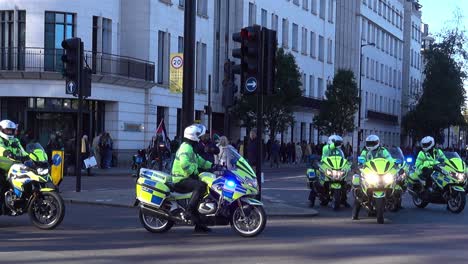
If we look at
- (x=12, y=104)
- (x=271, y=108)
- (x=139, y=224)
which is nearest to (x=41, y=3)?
(x=12, y=104)

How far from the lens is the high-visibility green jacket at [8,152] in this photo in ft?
38.1

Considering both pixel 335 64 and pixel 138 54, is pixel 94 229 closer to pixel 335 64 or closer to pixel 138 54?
pixel 138 54

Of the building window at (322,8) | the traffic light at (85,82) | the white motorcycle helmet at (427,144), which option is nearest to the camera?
the white motorcycle helmet at (427,144)

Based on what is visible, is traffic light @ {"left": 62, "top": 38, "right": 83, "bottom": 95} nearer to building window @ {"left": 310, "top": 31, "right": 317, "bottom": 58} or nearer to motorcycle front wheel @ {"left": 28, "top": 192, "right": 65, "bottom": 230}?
motorcycle front wheel @ {"left": 28, "top": 192, "right": 65, "bottom": 230}

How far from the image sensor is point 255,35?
14.8 meters

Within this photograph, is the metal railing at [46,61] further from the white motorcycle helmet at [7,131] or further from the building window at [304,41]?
the building window at [304,41]

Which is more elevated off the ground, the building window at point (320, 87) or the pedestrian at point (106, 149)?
the building window at point (320, 87)

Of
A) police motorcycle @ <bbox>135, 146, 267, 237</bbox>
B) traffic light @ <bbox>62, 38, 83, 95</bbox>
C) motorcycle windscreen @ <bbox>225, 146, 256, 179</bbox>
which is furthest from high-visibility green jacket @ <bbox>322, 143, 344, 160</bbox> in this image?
traffic light @ <bbox>62, 38, 83, 95</bbox>

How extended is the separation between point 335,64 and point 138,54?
113 feet

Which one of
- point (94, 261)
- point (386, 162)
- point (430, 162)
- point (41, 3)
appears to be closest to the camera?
point (94, 261)

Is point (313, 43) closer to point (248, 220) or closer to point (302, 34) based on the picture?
point (302, 34)

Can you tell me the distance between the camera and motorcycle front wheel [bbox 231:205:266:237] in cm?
1098

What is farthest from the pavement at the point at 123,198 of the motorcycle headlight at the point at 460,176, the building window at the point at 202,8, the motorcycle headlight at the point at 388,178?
the building window at the point at 202,8

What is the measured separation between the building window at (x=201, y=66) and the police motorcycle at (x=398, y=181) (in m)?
26.2
